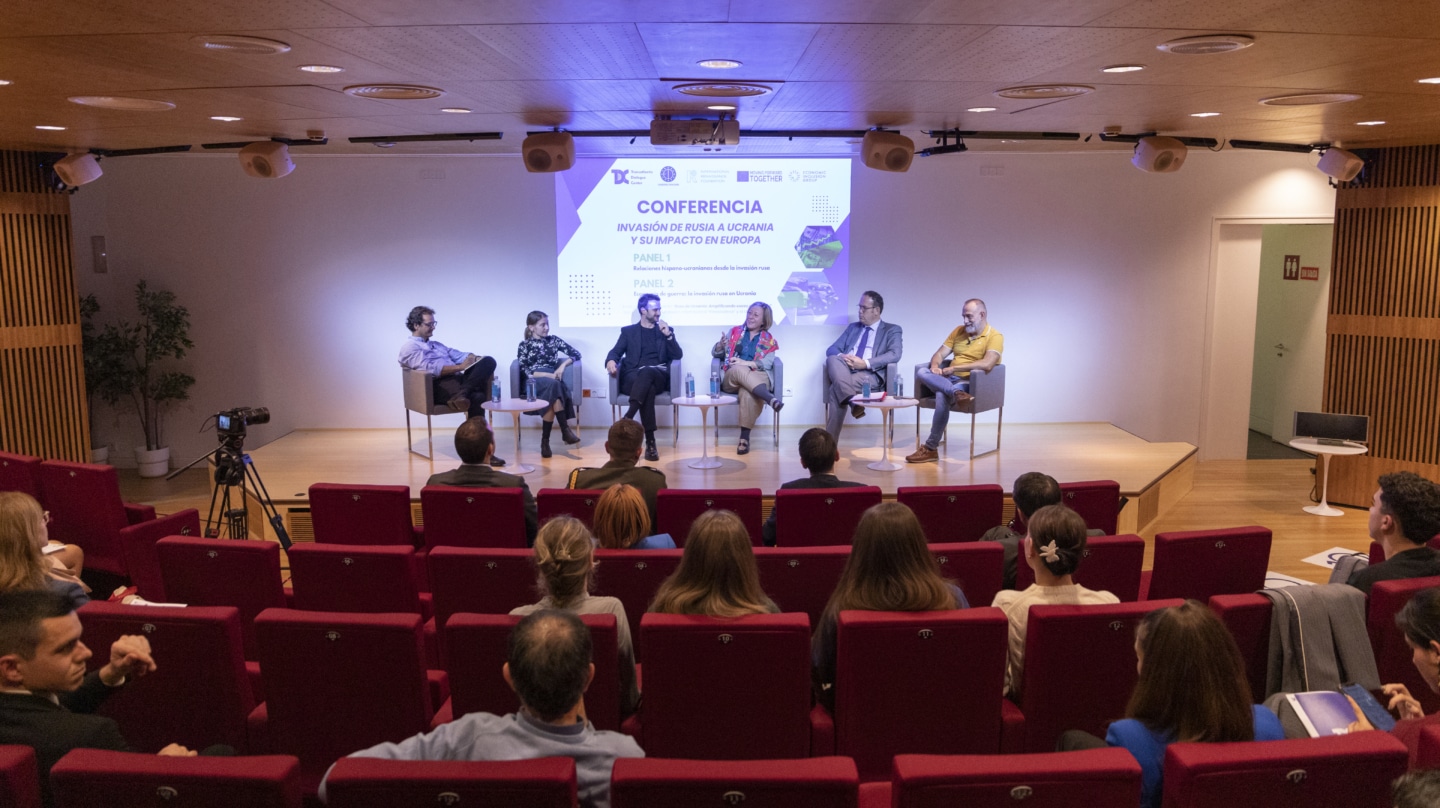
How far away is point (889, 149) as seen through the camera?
7277 millimetres

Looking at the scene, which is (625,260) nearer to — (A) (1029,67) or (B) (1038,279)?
(B) (1038,279)

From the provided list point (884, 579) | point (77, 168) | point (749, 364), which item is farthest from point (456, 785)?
point (77, 168)

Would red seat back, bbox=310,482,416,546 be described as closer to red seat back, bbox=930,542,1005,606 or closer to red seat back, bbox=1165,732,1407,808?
red seat back, bbox=930,542,1005,606

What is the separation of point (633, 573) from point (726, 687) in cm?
85

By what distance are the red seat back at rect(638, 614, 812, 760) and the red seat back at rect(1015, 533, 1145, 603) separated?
1363 millimetres

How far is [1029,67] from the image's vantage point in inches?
185

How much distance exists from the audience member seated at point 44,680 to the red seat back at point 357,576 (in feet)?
4.13

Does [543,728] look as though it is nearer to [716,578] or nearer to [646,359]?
[716,578]

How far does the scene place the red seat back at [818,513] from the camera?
4.71 metres

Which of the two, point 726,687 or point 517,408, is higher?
point 517,408

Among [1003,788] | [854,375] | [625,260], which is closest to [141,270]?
[625,260]

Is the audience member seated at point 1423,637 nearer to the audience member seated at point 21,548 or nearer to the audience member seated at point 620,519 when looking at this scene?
the audience member seated at point 620,519

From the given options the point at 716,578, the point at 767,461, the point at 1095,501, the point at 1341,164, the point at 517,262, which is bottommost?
the point at 767,461

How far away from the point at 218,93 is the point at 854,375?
17.2ft
